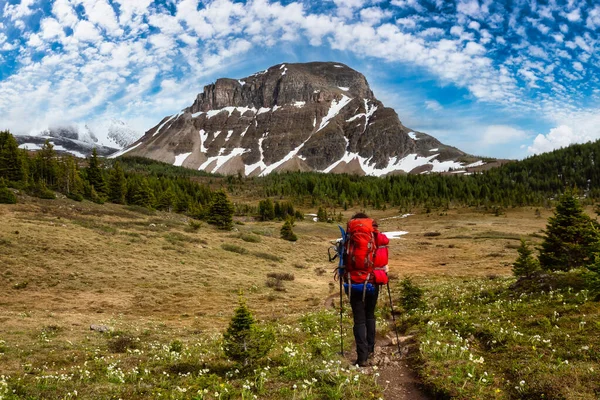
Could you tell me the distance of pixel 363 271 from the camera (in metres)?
8.49

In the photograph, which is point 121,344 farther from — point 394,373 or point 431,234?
Answer: point 431,234

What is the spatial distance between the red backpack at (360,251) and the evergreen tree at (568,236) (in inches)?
878

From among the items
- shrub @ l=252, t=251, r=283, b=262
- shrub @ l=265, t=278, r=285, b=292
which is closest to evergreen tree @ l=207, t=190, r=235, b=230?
shrub @ l=252, t=251, r=283, b=262

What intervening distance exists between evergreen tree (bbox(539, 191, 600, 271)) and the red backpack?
73.2ft

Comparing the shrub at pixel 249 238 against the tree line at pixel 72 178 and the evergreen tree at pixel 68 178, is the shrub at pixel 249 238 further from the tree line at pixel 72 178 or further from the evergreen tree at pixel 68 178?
the evergreen tree at pixel 68 178

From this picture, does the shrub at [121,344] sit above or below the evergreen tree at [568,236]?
below

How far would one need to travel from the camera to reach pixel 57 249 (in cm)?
3209

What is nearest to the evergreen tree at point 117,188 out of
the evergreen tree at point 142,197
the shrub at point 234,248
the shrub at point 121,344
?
the evergreen tree at point 142,197

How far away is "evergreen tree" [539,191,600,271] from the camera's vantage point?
23.2 meters

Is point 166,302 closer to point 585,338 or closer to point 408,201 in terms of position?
point 585,338

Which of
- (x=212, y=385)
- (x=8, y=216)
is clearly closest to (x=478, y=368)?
(x=212, y=385)

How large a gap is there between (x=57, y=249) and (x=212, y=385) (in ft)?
106

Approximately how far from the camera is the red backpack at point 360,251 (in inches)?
334

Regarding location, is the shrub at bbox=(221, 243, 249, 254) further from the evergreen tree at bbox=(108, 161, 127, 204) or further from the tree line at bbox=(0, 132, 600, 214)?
the evergreen tree at bbox=(108, 161, 127, 204)
